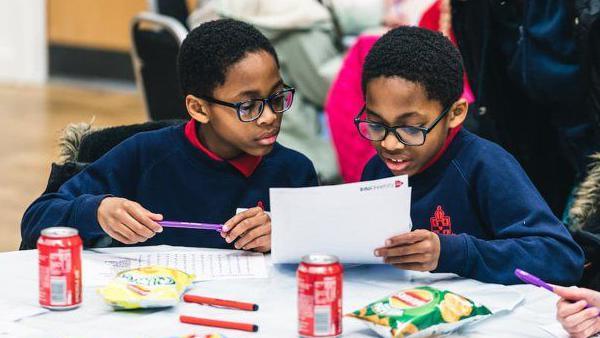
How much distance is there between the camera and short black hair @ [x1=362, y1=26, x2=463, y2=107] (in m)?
2.21

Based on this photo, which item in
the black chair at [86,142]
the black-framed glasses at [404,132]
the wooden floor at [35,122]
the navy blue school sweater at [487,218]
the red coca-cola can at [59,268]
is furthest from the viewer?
the wooden floor at [35,122]

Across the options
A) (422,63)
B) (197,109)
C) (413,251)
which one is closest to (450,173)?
(422,63)

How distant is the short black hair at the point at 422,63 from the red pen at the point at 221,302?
0.61 m

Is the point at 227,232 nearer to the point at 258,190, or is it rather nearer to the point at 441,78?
the point at 258,190

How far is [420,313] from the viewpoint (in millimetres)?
1706

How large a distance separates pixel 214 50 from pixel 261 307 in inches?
27.3

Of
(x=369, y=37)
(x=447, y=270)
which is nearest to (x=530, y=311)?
(x=447, y=270)

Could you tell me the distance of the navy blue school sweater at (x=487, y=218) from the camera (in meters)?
2.05

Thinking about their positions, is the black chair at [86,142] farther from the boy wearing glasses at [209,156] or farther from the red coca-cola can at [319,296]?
the red coca-cola can at [319,296]

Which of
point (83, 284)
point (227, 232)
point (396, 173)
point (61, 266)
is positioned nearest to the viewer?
point (61, 266)

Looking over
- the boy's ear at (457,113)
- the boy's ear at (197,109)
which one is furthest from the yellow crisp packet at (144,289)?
the boy's ear at (457,113)

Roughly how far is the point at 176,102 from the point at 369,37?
2.73ft

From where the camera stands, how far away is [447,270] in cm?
204

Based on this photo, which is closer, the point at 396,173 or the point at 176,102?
the point at 396,173
